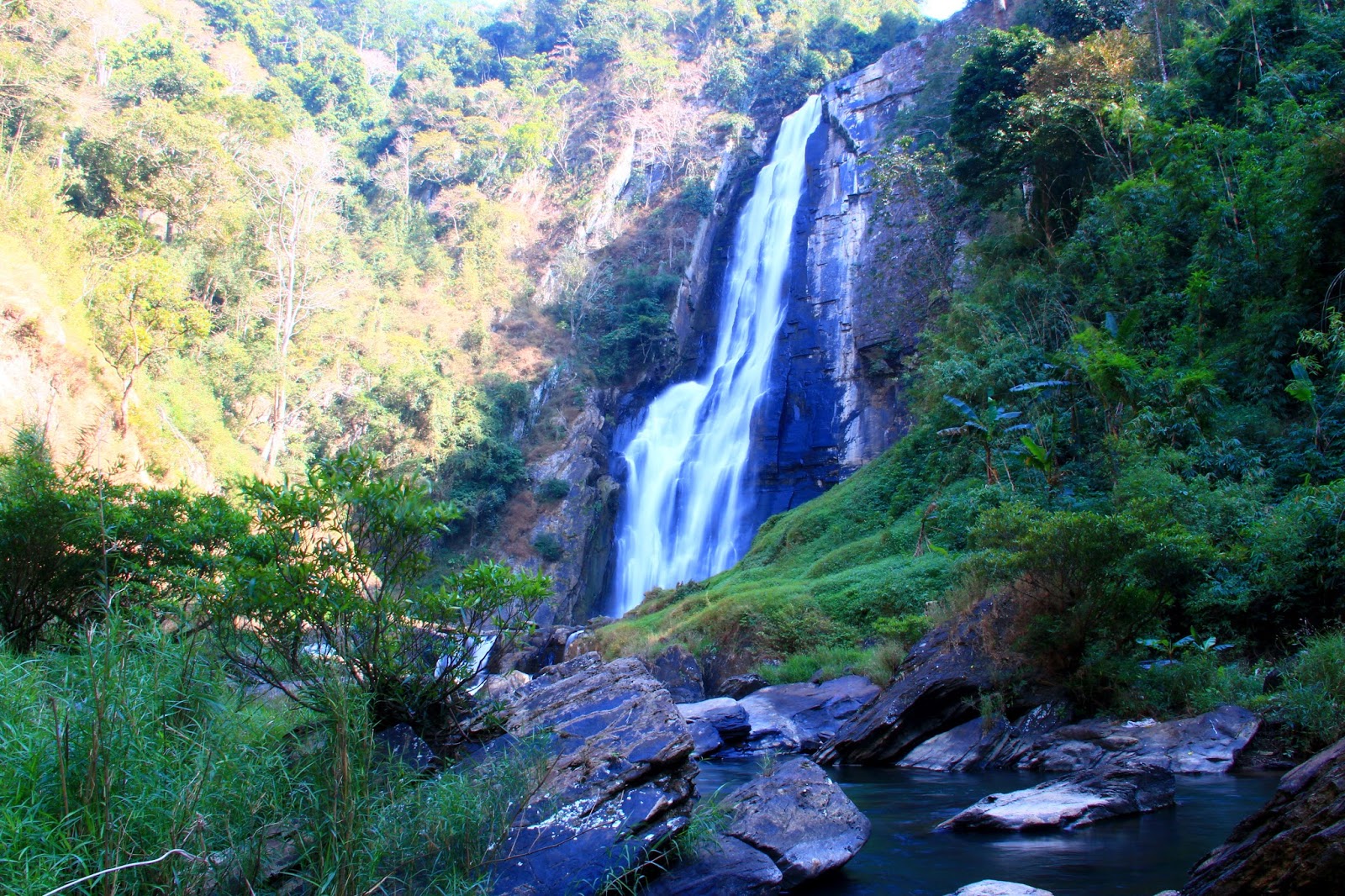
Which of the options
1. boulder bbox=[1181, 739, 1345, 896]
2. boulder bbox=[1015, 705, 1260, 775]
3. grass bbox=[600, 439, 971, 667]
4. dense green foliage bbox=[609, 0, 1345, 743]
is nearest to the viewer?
boulder bbox=[1181, 739, 1345, 896]

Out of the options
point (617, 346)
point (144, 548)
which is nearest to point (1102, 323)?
point (144, 548)

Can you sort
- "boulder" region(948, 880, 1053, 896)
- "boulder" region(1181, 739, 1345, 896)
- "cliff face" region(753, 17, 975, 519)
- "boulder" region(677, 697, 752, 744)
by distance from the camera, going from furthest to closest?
"cliff face" region(753, 17, 975, 519)
"boulder" region(677, 697, 752, 744)
"boulder" region(948, 880, 1053, 896)
"boulder" region(1181, 739, 1345, 896)

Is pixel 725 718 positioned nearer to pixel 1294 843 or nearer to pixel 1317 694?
pixel 1317 694

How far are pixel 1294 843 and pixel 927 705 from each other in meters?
7.31

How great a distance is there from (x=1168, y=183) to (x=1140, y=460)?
7.22 m

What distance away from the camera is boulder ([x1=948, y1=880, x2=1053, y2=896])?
185 inches

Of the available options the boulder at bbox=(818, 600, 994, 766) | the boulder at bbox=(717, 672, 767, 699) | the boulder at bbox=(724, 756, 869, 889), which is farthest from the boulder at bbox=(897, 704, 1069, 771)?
the boulder at bbox=(717, 672, 767, 699)

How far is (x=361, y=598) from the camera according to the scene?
5.21m

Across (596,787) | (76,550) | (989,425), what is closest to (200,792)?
(596,787)

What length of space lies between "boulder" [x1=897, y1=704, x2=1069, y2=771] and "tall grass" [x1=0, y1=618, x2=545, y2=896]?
6.63 m

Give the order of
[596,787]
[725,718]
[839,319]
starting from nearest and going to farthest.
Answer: [596,787] → [725,718] → [839,319]

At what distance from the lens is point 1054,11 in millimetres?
24734

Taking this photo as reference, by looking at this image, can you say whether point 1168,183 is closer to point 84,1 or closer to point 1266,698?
point 1266,698

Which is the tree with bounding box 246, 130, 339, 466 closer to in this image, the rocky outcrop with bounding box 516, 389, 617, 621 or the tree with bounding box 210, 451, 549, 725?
the rocky outcrop with bounding box 516, 389, 617, 621
